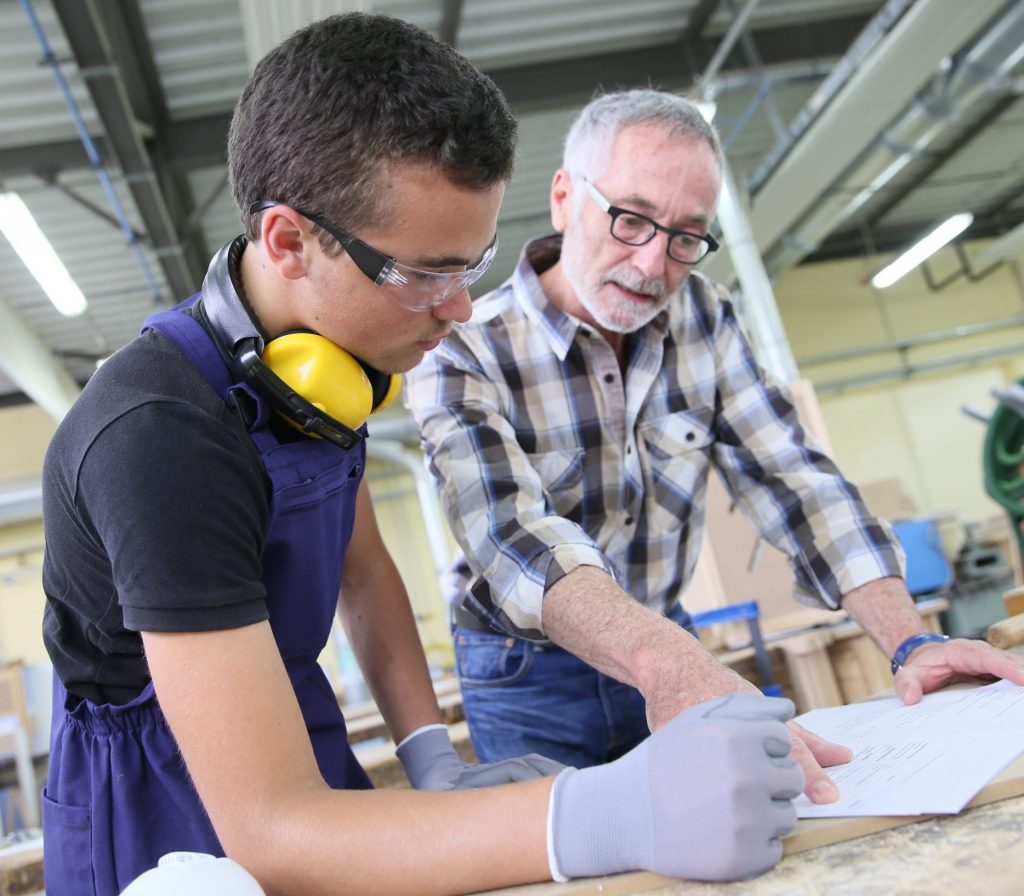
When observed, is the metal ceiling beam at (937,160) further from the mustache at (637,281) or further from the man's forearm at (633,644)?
the man's forearm at (633,644)

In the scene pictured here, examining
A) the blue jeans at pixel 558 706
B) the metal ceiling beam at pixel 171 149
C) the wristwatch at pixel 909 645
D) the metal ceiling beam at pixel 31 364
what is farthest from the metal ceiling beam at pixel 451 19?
the wristwatch at pixel 909 645

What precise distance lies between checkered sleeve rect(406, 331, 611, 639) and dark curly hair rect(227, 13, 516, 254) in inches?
19.7

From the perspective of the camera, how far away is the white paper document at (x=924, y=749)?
830mm

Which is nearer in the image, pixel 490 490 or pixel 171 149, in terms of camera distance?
pixel 490 490

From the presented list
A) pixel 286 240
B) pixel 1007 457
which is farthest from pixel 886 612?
pixel 1007 457

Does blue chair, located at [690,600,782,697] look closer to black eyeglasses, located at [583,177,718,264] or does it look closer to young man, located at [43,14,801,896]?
black eyeglasses, located at [583,177,718,264]

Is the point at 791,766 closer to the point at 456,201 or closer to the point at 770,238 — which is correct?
the point at 456,201

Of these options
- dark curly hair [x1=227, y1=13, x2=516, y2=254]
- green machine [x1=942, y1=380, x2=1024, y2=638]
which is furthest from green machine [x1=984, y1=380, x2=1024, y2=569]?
dark curly hair [x1=227, y1=13, x2=516, y2=254]

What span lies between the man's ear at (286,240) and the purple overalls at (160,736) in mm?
114

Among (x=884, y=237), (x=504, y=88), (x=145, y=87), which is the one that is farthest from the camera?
(x=884, y=237)

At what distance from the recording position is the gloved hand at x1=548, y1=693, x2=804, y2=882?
0.77 m

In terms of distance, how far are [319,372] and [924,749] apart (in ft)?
2.43

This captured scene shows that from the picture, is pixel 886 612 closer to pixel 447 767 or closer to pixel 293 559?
pixel 447 767

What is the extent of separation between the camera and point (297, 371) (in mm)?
1017
